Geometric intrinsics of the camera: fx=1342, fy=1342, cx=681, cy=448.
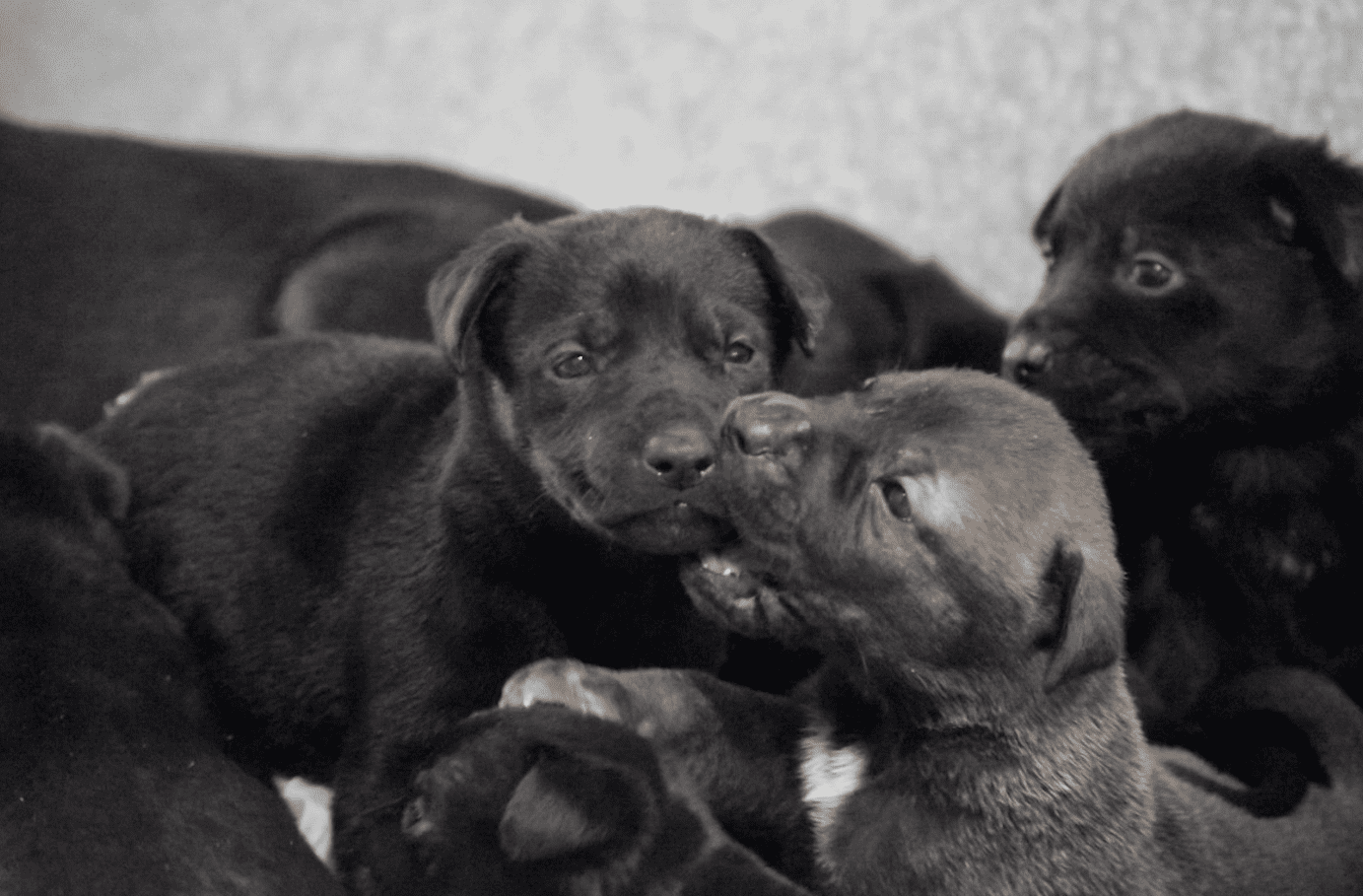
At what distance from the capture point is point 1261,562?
3082 millimetres

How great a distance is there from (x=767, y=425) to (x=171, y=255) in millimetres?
2486

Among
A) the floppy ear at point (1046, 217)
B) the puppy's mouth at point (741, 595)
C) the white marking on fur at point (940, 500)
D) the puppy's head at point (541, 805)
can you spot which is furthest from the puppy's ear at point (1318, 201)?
the puppy's head at point (541, 805)

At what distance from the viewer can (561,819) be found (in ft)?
6.17

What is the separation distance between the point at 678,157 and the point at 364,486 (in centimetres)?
235

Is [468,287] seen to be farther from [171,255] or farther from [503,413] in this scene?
[171,255]

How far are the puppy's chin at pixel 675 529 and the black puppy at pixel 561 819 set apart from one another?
0.44 metres

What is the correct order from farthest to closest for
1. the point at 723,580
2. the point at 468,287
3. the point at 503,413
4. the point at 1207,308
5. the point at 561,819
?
1. the point at 1207,308
2. the point at 503,413
3. the point at 468,287
4. the point at 723,580
5. the point at 561,819

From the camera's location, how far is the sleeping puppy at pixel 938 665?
6.91 ft

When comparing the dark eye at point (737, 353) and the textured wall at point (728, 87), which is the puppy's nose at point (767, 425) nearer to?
the dark eye at point (737, 353)

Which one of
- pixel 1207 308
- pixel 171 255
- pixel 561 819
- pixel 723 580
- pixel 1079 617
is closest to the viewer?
pixel 561 819

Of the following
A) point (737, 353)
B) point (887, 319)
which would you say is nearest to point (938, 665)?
point (737, 353)

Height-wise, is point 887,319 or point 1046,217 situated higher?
point 1046,217

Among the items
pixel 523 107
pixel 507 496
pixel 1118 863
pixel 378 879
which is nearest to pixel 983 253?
pixel 523 107

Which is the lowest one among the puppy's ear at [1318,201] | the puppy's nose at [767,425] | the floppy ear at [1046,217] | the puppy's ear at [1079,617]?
the puppy's ear at [1079,617]
